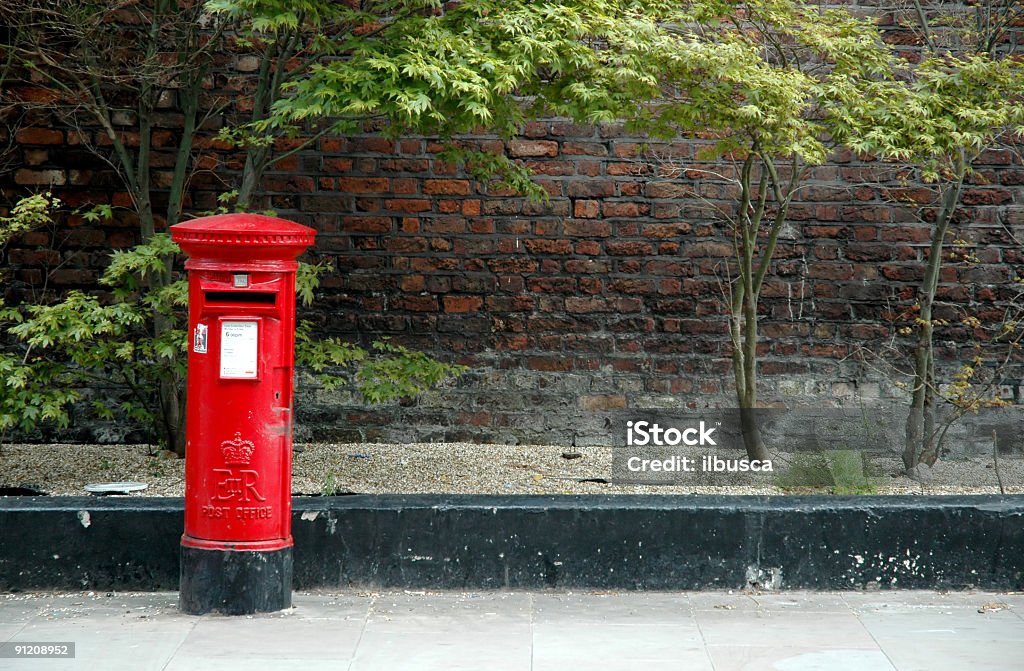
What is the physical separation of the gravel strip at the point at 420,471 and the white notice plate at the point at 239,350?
1.63 meters

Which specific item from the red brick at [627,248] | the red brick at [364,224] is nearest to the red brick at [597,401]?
the red brick at [627,248]

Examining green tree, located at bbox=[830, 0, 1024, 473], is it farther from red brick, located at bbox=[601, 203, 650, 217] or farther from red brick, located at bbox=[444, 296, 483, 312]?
red brick, located at bbox=[444, 296, 483, 312]

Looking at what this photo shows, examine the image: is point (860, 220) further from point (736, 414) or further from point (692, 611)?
point (692, 611)

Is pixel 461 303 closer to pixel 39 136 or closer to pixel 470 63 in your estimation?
pixel 470 63

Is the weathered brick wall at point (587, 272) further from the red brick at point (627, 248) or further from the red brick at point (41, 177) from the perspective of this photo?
the red brick at point (41, 177)

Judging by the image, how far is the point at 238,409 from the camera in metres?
4.46

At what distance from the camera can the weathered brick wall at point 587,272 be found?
7.93 meters

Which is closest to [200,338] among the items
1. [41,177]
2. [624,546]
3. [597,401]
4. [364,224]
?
[624,546]

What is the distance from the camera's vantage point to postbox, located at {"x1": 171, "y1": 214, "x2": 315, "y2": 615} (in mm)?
4379

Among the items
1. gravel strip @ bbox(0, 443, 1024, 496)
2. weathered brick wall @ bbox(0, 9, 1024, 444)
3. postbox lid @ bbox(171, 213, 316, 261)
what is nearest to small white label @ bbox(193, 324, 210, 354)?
postbox lid @ bbox(171, 213, 316, 261)

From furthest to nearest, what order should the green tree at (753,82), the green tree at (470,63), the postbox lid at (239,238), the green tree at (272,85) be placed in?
the green tree at (753,82) → the green tree at (272,85) → the green tree at (470,63) → the postbox lid at (239,238)

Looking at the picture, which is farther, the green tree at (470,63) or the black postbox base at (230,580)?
the green tree at (470,63)

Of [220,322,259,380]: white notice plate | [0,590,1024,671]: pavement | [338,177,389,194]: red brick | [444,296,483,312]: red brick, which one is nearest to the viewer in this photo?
[0,590,1024,671]: pavement

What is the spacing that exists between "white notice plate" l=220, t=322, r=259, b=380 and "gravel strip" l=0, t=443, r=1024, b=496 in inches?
64.1
